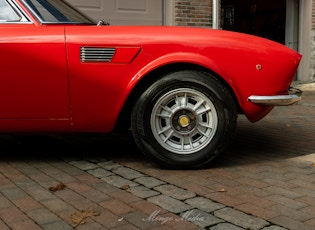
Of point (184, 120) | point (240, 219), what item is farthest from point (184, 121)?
point (240, 219)

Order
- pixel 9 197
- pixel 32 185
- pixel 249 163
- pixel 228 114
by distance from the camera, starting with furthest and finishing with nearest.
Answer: pixel 249 163
pixel 228 114
pixel 32 185
pixel 9 197

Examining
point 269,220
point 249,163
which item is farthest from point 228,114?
point 269,220

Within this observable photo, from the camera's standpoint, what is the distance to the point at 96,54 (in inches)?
139

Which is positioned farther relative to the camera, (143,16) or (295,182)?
(143,16)

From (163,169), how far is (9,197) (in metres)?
1.23

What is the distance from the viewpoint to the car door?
11.5 feet

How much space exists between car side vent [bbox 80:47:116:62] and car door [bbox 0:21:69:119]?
0.16 metres

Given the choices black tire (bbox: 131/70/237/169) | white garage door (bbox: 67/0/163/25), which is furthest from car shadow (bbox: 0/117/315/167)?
white garage door (bbox: 67/0/163/25)

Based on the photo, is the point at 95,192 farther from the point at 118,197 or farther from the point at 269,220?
the point at 269,220

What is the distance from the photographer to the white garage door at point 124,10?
8.44 metres

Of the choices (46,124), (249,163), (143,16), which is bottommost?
(249,163)

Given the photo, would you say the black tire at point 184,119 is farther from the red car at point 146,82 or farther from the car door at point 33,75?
the car door at point 33,75

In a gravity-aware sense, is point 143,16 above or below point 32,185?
above

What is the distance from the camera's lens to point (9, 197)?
2967mm
